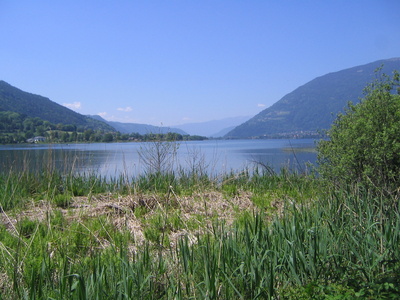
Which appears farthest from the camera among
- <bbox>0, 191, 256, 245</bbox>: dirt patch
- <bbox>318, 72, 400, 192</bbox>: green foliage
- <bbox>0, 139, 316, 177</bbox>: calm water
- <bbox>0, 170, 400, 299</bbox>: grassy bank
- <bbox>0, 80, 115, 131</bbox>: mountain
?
<bbox>0, 80, 115, 131</bbox>: mountain

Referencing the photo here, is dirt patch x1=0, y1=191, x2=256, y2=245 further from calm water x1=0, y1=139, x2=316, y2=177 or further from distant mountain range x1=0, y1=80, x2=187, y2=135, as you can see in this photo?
distant mountain range x1=0, y1=80, x2=187, y2=135

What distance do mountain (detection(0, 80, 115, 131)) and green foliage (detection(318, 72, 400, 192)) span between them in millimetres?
98991

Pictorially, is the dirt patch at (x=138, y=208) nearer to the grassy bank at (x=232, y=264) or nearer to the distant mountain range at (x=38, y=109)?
the grassy bank at (x=232, y=264)

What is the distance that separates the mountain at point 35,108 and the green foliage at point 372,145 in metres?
99.0

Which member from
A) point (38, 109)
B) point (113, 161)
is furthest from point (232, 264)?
point (38, 109)

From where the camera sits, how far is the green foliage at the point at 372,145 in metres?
4.34

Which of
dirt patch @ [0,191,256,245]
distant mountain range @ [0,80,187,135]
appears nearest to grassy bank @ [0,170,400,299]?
dirt patch @ [0,191,256,245]

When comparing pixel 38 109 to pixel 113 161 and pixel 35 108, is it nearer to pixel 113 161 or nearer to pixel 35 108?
pixel 35 108

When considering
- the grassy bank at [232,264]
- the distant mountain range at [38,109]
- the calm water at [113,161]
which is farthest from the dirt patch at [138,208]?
the distant mountain range at [38,109]

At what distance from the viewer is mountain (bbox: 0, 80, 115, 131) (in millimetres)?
104625

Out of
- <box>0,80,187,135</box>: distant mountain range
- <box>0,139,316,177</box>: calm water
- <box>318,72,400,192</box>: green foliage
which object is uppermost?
<box>0,80,187,135</box>: distant mountain range

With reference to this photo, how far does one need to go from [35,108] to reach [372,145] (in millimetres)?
126561

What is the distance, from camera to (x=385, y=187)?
13.6ft

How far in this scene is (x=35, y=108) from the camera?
117 meters
